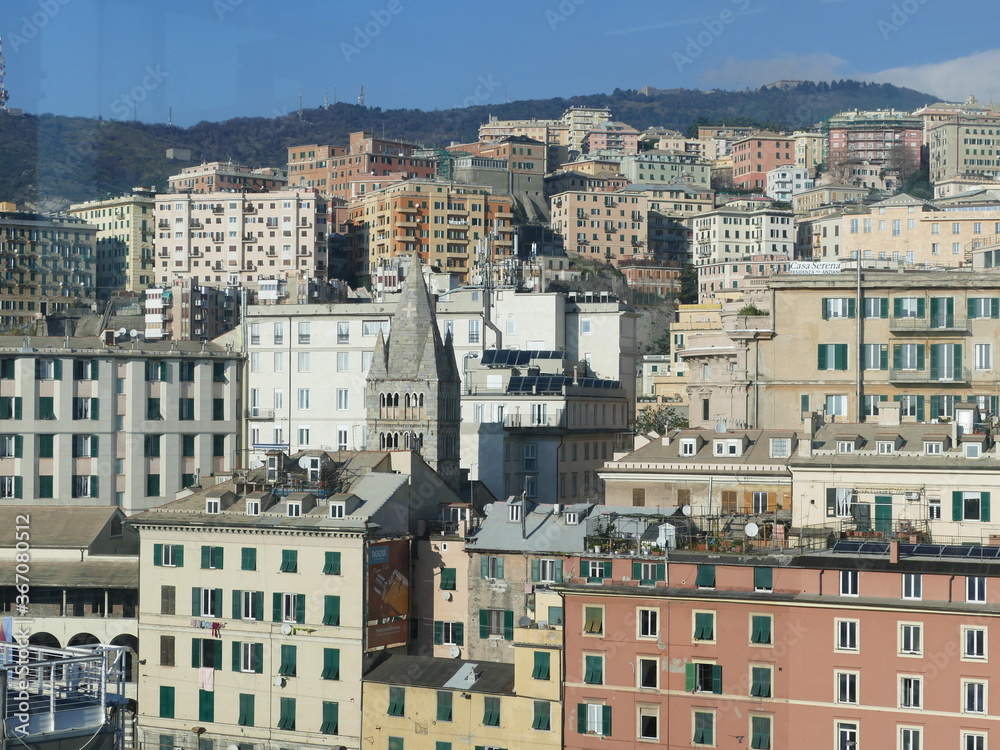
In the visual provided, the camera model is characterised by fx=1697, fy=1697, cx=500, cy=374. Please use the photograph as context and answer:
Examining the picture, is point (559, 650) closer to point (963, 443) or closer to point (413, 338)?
point (963, 443)

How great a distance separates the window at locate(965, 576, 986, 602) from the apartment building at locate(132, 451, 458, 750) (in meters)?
18.4

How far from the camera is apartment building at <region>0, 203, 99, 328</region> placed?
130087mm

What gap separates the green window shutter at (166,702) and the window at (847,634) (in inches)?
871

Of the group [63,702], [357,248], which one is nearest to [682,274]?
[357,248]

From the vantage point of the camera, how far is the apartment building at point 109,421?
7606 cm

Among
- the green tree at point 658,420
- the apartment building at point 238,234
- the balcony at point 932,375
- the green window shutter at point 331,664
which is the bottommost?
the green window shutter at point 331,664

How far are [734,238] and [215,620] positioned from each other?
128206 mm

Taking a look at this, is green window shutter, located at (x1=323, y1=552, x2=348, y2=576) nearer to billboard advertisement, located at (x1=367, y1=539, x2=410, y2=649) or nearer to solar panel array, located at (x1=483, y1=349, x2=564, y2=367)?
billboard advertisement, located at (x1=367, y1=539, x2=410, y2=649)

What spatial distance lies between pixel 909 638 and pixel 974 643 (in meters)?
1.64

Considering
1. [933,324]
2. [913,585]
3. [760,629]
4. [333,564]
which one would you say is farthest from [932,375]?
[333,564]

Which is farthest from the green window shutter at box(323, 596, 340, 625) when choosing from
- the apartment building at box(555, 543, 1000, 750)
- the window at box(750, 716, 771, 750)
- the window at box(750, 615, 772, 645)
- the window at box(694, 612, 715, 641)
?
the window at box(750, 716, 771, 750)

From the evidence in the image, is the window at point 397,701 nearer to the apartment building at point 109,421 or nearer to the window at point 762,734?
the window at point 762,734

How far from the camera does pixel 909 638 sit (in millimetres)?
42625

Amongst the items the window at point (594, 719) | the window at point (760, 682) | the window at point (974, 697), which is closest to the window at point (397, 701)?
the window at point (594, 719)
